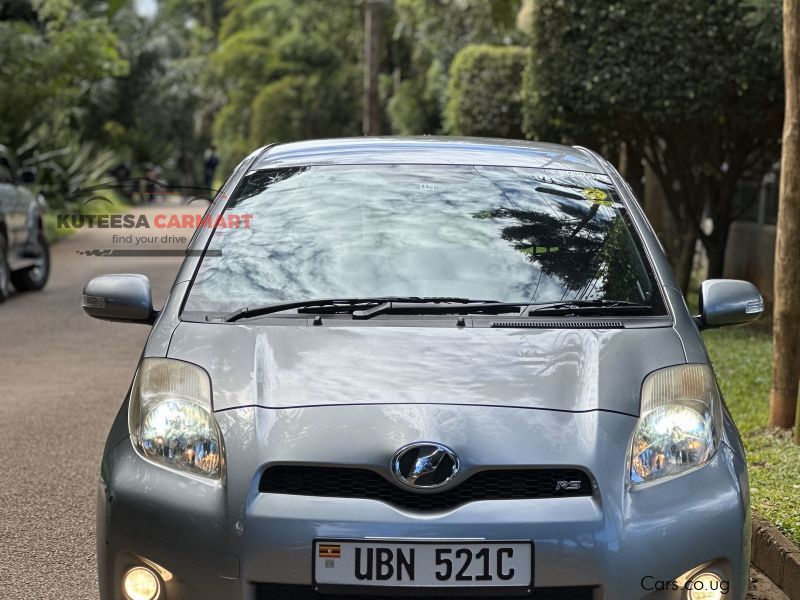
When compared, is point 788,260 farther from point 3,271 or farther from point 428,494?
point 3,271

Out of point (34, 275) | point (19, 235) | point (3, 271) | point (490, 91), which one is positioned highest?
point (490, 91)

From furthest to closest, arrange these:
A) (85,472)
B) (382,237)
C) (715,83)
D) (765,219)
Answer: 1. (765,219)
2. (715,83)
3. (85,472)
4. (382,237)

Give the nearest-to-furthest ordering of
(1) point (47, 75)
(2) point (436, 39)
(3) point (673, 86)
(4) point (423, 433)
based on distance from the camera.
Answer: (4) point (423, 433) < (3) point (673, 86) < (1) point (47, 75) < (2) point (436, 39)

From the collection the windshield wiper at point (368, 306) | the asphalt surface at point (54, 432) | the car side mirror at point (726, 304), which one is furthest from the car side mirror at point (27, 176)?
the car side mirror at point (726, 304)

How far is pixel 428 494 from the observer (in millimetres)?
3275

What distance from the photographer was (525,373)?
3564mm

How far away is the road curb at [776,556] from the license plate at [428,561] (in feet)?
5.63

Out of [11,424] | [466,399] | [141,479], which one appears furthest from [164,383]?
[11,424]

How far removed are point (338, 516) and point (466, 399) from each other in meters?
0.48

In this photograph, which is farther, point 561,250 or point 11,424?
point 11,424

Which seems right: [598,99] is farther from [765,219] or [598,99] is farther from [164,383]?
[164,383]

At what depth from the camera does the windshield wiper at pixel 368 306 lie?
12.9 ft

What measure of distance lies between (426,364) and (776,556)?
2.07m

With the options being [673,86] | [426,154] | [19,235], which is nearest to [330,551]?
[426,154]
